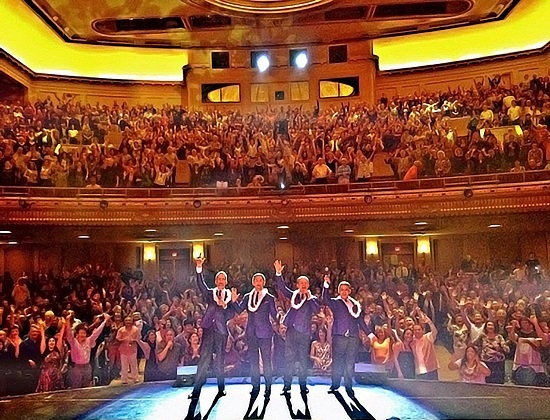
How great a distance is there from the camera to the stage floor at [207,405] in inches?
314

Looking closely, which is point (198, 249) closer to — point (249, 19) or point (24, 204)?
point (24, 204)

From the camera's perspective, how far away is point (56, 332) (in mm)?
9133

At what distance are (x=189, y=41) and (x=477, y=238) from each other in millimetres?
7543

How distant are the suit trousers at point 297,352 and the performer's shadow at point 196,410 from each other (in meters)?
1.02

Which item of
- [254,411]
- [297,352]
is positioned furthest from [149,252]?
[254,411]

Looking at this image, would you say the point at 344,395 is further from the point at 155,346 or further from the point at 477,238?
the point at 477,238

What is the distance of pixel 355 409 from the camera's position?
8.09 m

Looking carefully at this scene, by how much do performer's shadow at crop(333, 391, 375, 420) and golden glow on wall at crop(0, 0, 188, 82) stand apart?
819 cm

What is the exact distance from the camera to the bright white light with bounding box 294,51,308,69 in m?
14.0

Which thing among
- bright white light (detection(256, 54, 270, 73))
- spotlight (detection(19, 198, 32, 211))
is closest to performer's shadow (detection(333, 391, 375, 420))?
spotlight (detection(19, 198, 32, 211))

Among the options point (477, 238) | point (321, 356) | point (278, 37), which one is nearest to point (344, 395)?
point (321, 356)

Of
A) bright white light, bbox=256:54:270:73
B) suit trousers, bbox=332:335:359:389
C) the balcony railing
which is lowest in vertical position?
suit trousers, bbox=332:335:359:389

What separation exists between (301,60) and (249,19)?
161cm

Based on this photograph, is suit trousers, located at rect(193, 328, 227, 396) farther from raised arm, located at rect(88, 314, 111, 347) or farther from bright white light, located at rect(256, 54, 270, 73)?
bright white light, located at rect(256, 54, 270, 73)
